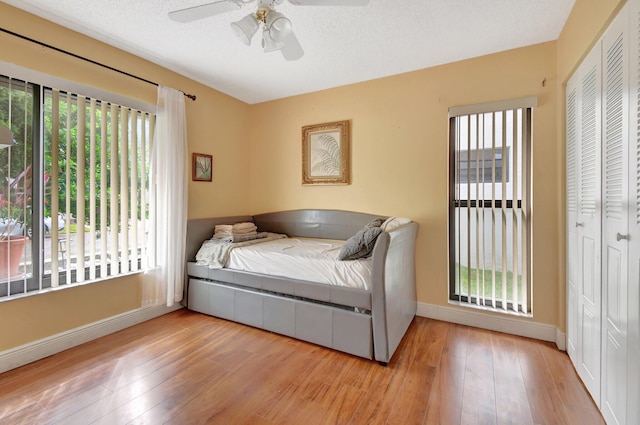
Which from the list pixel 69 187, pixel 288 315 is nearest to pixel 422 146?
pixel 288 315

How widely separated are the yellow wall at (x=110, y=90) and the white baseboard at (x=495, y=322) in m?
2.75

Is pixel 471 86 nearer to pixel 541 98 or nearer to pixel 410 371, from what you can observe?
pixel 541 98

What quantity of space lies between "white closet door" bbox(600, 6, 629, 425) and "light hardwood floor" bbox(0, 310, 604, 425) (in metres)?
0.33

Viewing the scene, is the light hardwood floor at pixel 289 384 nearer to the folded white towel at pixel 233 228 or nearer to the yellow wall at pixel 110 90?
the yellow wall at pixel 110 90

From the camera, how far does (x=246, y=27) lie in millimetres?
1471

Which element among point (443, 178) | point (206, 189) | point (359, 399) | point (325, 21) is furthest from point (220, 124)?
point (359, 399)

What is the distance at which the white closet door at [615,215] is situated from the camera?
121 cm

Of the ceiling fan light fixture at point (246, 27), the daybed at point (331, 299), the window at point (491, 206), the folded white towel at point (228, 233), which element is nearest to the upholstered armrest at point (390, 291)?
the daybed at point (331, 299)

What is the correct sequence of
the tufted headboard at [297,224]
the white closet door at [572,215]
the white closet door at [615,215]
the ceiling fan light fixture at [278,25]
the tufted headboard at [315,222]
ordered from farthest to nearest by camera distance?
the tufted headboard at [315,222] → the tufted headboard at [297,224] → the white closet door at [572,215] → the ceiling fan light fixture at [278,25] → the white closet door at [615,215]

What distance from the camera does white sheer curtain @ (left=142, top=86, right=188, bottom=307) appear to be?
264cm

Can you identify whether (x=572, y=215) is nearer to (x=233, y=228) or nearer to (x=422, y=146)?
(x=422, y=146)

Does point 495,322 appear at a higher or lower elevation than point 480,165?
lower

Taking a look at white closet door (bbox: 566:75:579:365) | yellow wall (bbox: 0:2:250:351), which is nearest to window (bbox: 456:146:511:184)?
white closet door (bbox: 566:75:579:365)

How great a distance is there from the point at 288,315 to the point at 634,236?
212cm
